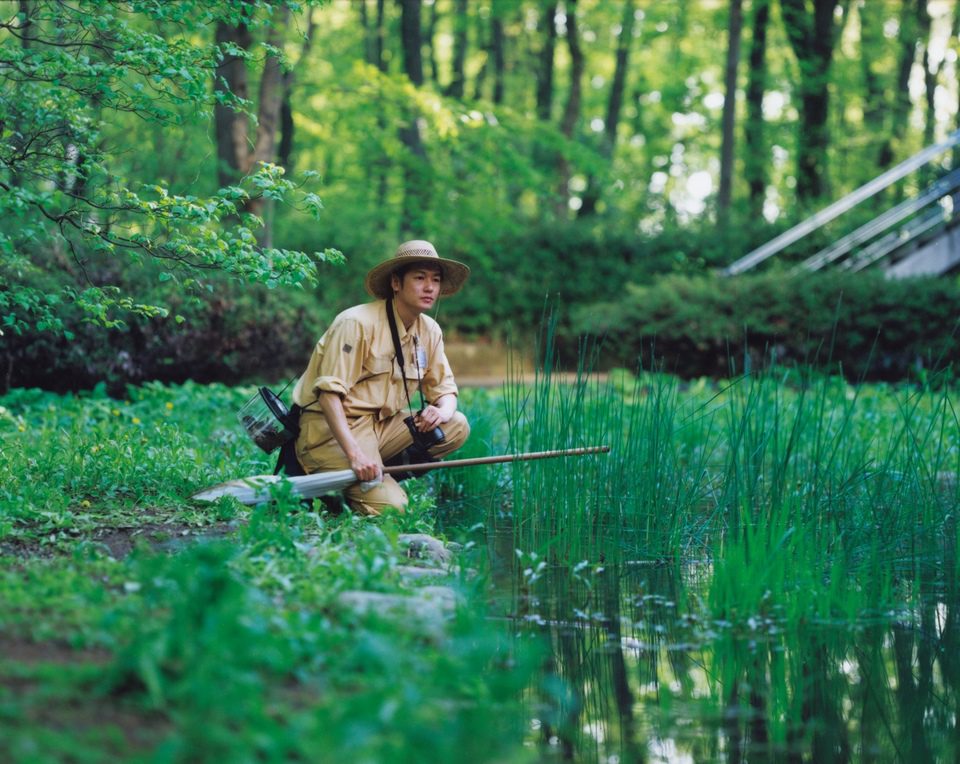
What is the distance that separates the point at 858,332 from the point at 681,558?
25.3 feet

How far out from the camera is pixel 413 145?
51.9ft

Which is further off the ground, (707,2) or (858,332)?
(707,2)

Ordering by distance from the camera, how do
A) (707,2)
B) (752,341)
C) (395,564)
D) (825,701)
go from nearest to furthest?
(825,701) → (395,564) → (752,341) → (707,2)

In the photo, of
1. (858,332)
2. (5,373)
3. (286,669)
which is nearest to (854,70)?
(858,332)

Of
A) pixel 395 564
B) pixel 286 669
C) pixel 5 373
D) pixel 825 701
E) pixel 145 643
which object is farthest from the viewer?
pixel 5 373

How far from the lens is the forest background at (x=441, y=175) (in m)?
4.93

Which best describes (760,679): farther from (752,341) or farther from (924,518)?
(752,341)

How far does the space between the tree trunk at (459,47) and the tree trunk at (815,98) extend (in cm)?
565

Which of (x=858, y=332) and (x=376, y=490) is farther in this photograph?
(x=858, y=332)

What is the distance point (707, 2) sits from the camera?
22.7 meters

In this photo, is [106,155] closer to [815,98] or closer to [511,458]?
[511,458]

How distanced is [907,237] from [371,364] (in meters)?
10.3

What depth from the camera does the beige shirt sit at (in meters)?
4.90

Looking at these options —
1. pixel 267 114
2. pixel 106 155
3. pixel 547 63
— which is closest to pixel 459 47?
pixel 547 63
